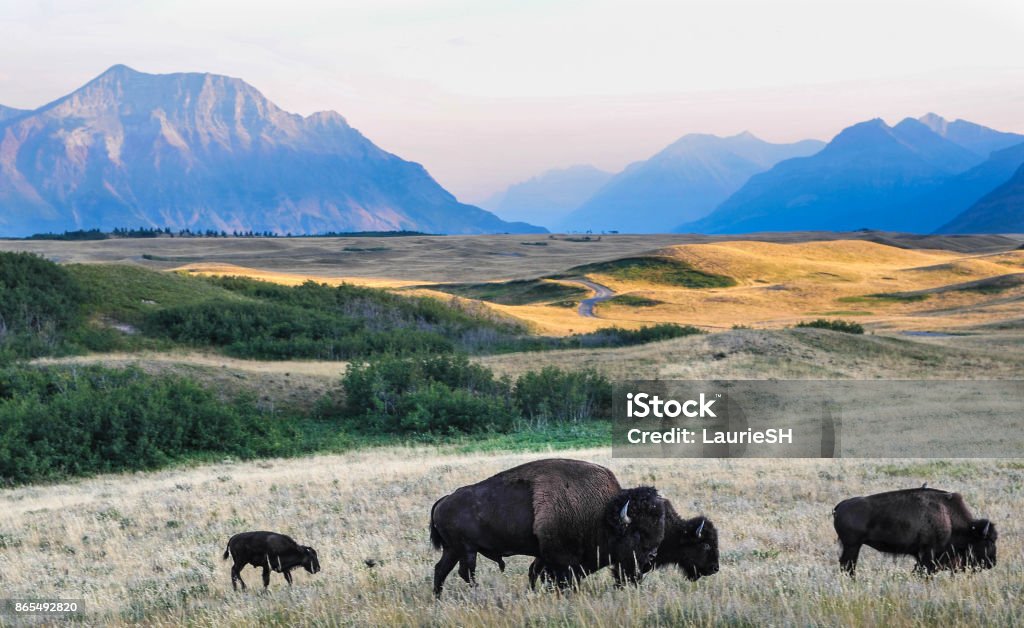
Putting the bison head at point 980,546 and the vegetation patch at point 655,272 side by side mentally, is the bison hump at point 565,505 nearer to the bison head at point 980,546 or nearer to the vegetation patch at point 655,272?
the bison head at point 980,546

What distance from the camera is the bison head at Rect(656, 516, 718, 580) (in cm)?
903

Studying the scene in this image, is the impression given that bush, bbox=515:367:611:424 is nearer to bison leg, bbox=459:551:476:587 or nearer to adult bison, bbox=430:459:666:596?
bison leg, bbox=459:551:476:587

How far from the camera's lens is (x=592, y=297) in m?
118

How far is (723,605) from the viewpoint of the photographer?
758cm

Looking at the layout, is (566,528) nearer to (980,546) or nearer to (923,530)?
(923,530)

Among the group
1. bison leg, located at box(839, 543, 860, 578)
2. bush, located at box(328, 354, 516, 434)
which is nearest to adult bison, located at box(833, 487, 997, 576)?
bison leg, located at box(839, 543, 860, 578)

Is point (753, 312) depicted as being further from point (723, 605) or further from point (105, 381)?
point (723, 605)

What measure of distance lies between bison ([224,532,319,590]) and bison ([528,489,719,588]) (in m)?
3.89

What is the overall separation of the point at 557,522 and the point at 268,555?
15.9 ft

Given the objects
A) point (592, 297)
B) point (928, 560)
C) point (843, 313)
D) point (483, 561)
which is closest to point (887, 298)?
point (843, 313)

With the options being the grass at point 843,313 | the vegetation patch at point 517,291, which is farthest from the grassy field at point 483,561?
the vegetation patch at point 517,291

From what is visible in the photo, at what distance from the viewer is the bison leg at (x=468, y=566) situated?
340 inches

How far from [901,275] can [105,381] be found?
121934 millimetres

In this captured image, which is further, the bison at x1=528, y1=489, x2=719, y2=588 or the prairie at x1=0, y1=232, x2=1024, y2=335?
the prairie at x1=0, y1=232, x2=1024, y2=335
